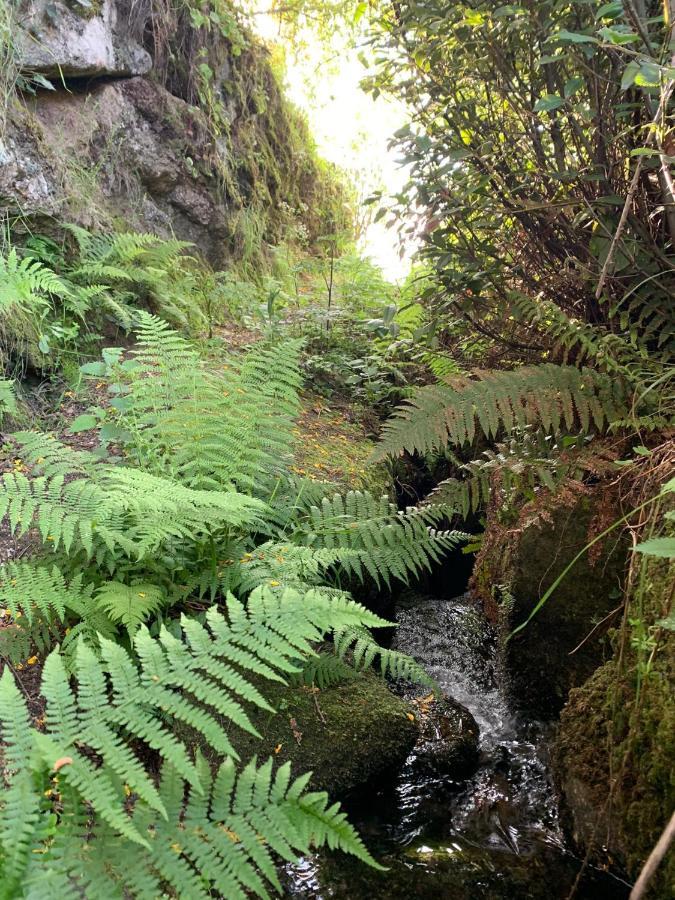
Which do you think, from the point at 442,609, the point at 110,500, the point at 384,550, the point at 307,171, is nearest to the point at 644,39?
the point at 384,550

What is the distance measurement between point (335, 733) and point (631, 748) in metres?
0.95

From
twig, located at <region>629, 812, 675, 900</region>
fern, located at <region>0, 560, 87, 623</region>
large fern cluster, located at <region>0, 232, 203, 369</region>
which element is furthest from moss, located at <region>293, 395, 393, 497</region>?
twig, located at <region>629, 812, 675, 900</region>

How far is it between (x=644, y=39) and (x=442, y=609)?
8.59ft

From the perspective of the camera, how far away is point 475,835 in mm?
1977

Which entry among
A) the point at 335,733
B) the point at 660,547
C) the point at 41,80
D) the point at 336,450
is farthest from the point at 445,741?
the point at 41,80

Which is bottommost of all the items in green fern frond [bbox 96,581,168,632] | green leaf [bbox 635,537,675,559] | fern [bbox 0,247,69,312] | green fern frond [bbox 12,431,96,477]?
green fern frond [bbox 96,581,168,632]

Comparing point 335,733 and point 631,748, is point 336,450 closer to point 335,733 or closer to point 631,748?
point 335,733

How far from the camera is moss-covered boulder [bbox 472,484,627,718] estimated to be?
2.23 m

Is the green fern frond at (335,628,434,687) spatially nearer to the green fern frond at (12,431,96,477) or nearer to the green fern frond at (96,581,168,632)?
the green fern frond at (96,581,168,632)

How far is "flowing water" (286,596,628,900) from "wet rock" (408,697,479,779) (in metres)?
0.03

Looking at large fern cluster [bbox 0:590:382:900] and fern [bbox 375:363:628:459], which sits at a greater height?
fern [bbox 375:363:628:459]

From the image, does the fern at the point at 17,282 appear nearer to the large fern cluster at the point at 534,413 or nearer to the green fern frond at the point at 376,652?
the large fern cluster at the point at 534,413

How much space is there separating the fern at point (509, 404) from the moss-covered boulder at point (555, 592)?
328mm

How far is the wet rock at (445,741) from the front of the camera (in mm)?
2264
